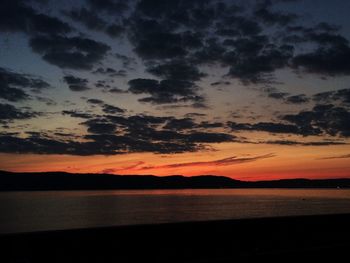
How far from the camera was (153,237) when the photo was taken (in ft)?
38.9

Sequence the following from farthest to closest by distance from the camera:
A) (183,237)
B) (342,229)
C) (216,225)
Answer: (342,229), (216,225), (183,237)

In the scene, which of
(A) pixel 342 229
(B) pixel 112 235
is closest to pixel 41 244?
(B) pixel 112 235

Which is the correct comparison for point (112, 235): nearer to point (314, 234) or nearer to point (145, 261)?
point (145, 261)

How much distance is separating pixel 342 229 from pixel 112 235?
8409 mm

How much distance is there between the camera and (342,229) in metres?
15.1

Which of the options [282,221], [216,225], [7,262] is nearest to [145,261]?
[7,262]

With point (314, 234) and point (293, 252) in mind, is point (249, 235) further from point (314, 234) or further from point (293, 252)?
point (293, 252)

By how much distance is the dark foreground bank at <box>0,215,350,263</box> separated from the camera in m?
8.98

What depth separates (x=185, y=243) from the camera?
11.9 metres

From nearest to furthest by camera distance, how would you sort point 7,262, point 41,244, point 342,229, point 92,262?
point 7,262 → point 92,262 → point 41,244 → point 342,229

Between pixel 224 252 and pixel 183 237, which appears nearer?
pixel 224 252

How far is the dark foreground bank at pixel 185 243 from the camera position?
29.5ft

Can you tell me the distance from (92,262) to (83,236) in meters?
1.48

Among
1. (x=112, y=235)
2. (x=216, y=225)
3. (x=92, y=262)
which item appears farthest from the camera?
(x=216, y=225)
